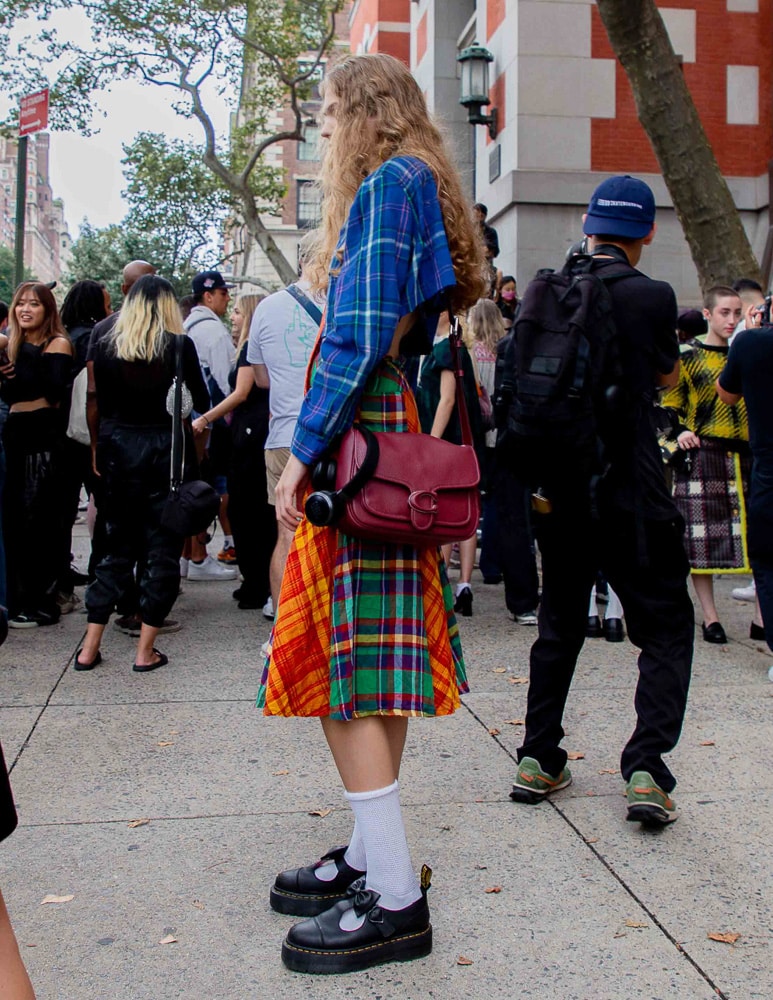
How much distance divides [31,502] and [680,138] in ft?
19.2

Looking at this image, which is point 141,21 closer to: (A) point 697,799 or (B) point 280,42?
(B) point 280,42

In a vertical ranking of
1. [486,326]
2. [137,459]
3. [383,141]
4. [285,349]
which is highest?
[486,326]

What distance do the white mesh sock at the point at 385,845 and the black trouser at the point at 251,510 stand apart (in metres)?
4.44

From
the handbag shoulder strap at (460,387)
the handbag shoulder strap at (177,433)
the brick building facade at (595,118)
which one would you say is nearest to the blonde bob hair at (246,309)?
the handbag shoulder strap at (177,433)

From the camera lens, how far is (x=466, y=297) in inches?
118

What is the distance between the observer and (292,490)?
9.04ft

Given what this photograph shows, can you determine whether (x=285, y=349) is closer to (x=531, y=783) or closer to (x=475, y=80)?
(x=531, y=783)

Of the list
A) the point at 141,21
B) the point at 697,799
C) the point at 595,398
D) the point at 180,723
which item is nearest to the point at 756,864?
the point at 697,799

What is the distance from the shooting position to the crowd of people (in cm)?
Result: 278

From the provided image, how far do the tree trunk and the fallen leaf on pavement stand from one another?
698 cm

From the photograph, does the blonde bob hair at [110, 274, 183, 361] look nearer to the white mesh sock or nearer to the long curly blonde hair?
the long curly blonde hair

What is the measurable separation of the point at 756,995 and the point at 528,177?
1272 cm

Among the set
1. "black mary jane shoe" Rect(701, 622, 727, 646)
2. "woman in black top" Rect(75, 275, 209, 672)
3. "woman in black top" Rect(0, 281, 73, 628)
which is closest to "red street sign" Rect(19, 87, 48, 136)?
"woman in black top" Rect(0, 281, 73, 628)

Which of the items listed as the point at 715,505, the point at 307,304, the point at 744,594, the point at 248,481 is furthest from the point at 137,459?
the point at 744,594
